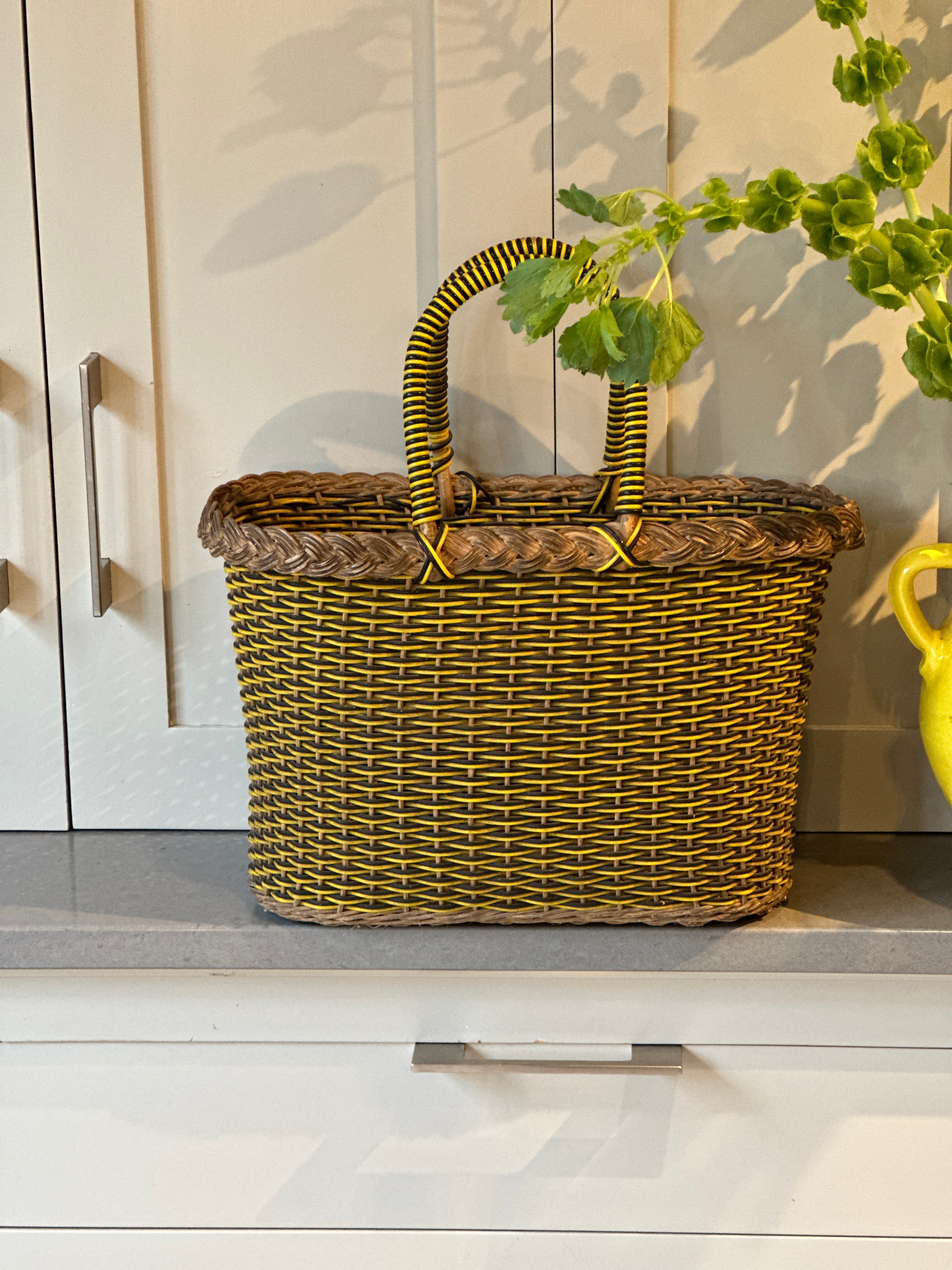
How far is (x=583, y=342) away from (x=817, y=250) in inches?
7.5

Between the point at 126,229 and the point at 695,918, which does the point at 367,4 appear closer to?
the point at 126,229

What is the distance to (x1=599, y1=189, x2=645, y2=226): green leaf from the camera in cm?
84

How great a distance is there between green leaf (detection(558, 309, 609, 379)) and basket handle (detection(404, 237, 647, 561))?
0.04 m

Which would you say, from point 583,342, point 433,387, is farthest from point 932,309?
point 433,387

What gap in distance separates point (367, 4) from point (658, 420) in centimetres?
43

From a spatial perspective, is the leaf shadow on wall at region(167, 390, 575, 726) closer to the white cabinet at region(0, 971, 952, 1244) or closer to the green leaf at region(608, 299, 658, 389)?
the green leaf at region(608, 299, 658, 389)

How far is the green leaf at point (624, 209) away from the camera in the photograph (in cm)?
84

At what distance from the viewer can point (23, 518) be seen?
107cm

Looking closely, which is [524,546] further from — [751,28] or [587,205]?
[751,28]

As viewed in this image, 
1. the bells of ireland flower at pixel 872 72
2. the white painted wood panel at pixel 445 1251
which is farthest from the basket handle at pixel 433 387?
the white painted wood panel at pixel 445 1251

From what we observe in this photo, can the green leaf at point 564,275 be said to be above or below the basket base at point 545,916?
above

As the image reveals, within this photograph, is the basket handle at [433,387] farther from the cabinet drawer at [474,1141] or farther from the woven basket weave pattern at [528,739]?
the cabinet drawer at [474,1141]

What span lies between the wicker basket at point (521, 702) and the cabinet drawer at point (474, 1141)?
0.46 feet

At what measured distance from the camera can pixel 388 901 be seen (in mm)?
870
